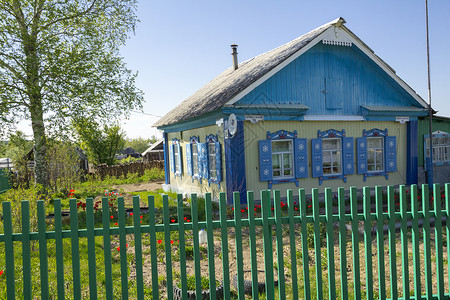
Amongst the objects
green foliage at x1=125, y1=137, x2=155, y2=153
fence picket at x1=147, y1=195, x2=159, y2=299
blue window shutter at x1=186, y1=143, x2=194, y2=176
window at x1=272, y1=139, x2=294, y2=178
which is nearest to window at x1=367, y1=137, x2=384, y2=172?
window at x1=272, y1=139, x2=294, y2=178

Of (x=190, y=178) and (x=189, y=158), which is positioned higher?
(x=189, y=158)

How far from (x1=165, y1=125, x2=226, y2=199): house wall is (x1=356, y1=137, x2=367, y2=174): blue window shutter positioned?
4670 millimetres

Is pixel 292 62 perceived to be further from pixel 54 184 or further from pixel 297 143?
pixel 54 184

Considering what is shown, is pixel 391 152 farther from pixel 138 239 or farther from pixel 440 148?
pixel 138 239

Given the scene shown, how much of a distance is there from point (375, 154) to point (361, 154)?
776 mm

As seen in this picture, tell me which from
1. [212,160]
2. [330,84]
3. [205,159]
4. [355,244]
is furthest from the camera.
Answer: [205,159]

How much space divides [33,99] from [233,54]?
8314mm

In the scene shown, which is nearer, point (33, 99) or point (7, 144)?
point (33, 99)

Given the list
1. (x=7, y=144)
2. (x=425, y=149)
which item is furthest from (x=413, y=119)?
(x=7, y=144)

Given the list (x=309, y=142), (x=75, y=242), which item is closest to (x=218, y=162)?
(x=309, y=142)

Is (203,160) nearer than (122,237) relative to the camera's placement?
No

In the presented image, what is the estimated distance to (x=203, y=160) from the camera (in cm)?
1208

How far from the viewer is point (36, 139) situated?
1279cm

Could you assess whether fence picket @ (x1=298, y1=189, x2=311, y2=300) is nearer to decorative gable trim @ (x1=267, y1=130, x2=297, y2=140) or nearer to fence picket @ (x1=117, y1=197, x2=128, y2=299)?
fence picket @ (x1=117, y1=197, x2=128, y2=299)
